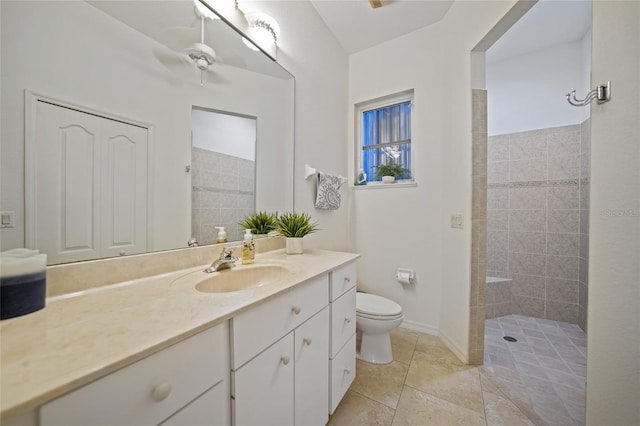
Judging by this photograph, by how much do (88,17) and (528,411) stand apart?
8.50 ft

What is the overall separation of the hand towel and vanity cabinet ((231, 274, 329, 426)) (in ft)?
2.84

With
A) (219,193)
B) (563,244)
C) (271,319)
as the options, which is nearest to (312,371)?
(271,319)

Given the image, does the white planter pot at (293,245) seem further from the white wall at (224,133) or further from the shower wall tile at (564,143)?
the shower wall tile at (564,143)

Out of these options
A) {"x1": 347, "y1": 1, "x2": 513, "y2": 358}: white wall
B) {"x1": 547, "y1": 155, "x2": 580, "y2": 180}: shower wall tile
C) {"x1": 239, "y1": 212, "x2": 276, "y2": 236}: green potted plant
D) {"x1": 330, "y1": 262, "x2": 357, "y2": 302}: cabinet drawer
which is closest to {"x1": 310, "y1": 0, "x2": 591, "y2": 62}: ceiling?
{"x1": 347, "y1": 1, "x2": 513, "y2": 358}: white wall

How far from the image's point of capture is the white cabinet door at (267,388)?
68 centimetres

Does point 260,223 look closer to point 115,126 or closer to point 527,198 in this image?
point 115,126

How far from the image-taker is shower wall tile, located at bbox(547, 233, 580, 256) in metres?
2.13

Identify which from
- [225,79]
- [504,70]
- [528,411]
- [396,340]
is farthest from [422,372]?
[504,70]

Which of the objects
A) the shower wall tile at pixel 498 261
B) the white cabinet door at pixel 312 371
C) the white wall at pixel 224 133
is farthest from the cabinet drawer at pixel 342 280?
the shower wall tile at pixel 498 261

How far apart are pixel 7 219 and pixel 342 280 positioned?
1.21 m

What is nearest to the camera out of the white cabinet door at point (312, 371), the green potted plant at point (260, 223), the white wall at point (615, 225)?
the white wall at point (615, 225)

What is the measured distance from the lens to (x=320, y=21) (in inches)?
77.4

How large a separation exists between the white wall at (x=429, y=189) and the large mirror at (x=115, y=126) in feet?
4.62

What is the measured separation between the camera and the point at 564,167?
218cm
